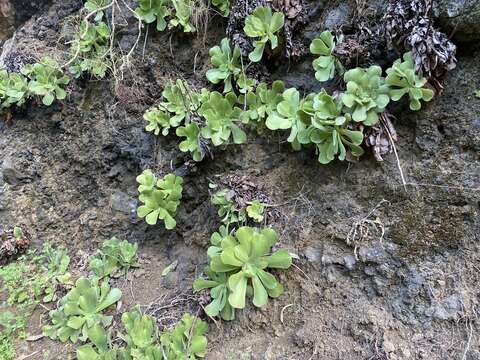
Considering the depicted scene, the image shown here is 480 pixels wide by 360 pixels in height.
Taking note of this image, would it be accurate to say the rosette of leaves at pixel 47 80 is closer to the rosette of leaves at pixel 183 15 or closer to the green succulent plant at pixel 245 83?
the rosette of leaves at pixel 183 15

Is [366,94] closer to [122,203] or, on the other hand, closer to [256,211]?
[256,211]

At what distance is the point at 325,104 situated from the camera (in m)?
2.01

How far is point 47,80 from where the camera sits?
10.2ft

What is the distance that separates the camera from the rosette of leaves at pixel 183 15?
279cm

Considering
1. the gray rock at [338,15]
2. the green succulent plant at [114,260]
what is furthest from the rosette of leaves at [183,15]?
the green succulent plant at [114,260]

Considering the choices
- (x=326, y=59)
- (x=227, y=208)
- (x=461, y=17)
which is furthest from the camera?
(x=227, y=208)

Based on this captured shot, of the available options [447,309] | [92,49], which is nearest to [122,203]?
[92,49]

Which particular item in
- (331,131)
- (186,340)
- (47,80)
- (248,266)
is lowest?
(186,340)

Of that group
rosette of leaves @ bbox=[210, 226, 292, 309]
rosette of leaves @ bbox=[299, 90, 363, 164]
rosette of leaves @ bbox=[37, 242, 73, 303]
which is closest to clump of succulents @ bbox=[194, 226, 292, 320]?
rosette of leaves @ bbox=[210, 226, 292, 309]

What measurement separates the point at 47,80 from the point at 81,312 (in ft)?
6.10

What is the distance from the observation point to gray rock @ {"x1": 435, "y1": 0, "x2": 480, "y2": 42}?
184cm

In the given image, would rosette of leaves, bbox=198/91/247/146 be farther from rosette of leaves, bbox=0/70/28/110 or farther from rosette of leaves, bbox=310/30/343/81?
rosette of leaves, bbox=0/70/28/110

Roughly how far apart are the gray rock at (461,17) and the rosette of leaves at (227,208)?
54.9 inches

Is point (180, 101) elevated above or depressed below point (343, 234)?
above
